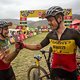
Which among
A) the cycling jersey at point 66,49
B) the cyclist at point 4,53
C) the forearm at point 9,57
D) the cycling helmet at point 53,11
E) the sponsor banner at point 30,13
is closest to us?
the cycling jersey at point 66,49

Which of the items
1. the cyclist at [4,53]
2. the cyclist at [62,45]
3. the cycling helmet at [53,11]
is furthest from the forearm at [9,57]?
the cycling helmet at [53,11]

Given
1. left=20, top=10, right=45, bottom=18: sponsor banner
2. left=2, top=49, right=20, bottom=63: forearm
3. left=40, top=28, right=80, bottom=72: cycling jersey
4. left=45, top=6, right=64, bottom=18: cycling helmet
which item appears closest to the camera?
left=40, top=28, right=80, bottom=72: cycling jersey

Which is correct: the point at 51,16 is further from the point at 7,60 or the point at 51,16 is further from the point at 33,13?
the point at 33,13

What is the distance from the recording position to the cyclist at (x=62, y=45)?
17.1 ft

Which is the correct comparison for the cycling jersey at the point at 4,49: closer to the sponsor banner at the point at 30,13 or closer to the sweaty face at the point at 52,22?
the sweaty face at the point at 52,22

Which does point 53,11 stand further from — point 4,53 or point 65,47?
point 4,53

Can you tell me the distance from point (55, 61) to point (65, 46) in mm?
379

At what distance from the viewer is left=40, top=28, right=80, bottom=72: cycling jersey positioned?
5195 millimetres

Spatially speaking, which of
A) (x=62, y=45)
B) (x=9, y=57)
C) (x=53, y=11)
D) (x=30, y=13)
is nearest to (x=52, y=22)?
(x=53, y=11)

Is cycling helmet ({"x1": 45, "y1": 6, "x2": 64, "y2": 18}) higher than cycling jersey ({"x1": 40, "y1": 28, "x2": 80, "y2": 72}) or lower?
higher

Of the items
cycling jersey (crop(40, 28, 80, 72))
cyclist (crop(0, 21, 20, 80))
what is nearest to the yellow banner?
cycling jersey (crop(40, 28, 80, 72))

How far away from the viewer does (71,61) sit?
527 cm

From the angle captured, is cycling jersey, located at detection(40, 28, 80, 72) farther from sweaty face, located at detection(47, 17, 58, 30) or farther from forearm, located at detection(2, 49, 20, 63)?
forearm, located at detection(2, 49, 20, 63)

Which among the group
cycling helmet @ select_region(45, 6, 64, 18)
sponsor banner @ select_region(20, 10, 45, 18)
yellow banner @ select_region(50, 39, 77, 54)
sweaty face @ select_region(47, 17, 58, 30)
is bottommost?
sponsor banner @ select_region(20, 10, 45, 18)
